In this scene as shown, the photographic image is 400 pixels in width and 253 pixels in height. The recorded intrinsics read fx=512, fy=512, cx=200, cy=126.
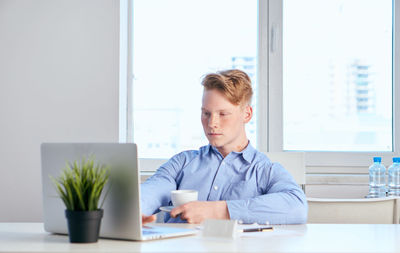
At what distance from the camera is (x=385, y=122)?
3.41 m

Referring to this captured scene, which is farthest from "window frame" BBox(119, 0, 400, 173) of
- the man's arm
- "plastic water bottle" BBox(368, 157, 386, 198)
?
the man's arm

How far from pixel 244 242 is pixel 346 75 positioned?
239 cm

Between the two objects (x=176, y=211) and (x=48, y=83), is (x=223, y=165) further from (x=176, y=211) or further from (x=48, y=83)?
(x=48, y=83)

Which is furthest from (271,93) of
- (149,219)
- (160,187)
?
(149,219)

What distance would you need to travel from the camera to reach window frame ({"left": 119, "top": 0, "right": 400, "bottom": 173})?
3.38 metres

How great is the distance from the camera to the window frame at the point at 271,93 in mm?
3379

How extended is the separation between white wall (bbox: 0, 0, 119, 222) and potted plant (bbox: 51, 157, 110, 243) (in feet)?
6.46

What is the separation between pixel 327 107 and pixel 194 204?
6.79 ft

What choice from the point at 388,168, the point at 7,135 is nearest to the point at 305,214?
the point at 388,168

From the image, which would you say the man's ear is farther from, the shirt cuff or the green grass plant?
the green grass plant

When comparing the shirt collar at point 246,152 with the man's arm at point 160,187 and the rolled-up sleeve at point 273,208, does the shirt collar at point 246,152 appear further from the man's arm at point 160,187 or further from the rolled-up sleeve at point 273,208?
the rolled-up sleeve at point 273,208

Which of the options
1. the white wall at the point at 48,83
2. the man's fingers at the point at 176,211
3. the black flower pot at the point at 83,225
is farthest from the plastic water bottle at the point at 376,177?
the black flower pot at the point at 83,225

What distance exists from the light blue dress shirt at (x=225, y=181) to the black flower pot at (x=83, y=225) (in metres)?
0.54

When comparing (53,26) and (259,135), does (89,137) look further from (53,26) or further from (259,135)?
(259,135)
